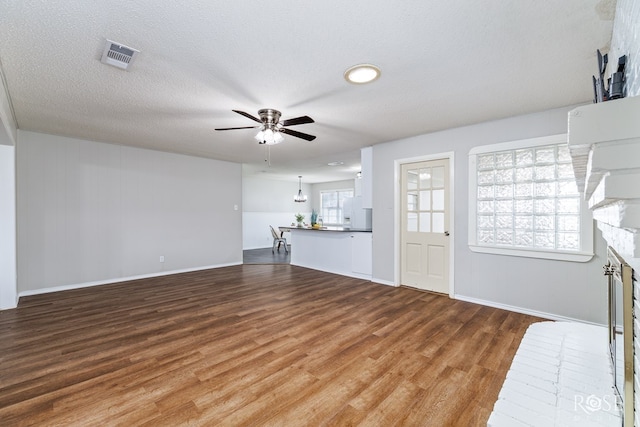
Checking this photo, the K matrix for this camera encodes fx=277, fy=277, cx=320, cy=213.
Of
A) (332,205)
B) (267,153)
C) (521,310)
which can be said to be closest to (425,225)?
(521,310)

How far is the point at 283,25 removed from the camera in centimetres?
174

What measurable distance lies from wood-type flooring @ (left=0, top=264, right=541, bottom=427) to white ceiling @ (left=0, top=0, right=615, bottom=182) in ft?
7.63

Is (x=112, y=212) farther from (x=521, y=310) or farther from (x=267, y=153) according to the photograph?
(x=521, y=310)

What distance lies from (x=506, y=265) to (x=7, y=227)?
6.11m

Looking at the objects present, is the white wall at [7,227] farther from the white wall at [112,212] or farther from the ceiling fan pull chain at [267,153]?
the ceiling fan pull chain at [267,153]

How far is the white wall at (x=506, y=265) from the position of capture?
2.89 meters

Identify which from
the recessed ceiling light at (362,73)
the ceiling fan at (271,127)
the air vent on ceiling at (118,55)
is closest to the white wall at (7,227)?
the air vent on ceiling at (118,55)

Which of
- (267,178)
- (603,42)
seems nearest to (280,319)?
(603,42)

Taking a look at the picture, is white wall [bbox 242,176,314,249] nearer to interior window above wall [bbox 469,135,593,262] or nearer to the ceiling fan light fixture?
the ceiling fan light fixture

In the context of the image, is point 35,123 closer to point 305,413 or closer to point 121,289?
point 121,289

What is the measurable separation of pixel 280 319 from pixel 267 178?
22.7 ft

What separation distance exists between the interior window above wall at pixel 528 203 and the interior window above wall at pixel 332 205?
21.7 feet

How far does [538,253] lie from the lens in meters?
Answer: 3.14

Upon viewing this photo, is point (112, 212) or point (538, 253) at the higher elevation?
point (112, 212)
